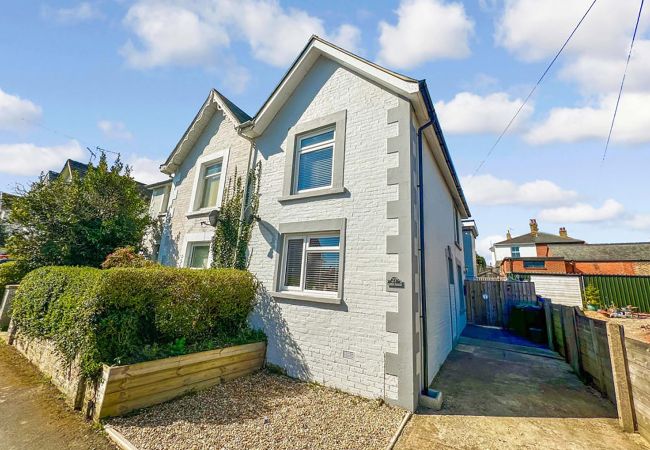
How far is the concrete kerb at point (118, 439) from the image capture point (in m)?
3.56

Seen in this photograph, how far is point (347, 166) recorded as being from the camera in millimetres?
6570

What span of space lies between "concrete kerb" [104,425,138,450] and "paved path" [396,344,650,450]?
3.69 meters

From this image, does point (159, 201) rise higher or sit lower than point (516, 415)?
higher

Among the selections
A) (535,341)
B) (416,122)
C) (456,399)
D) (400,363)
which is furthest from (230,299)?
(535,341)

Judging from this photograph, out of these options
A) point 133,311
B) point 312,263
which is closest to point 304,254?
point 312,263

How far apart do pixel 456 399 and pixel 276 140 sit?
8.09 meters

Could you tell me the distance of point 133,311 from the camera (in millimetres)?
5105

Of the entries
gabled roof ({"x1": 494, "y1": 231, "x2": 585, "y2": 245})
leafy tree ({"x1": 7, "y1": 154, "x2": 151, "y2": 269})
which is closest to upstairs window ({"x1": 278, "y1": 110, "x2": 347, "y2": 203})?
leafy tree ({"x1": 7, "y1": 154, "x2": 151, "y2": 269})

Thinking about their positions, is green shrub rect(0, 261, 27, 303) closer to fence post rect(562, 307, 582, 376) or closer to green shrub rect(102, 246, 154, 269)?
green shrub rect(102, 246, 154, 269)

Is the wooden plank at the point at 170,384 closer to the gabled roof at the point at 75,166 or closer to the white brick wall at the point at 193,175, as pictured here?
the white brick wall at the point at 193,175

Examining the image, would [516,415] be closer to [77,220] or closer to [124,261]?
[124,261]

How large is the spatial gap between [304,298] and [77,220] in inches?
411

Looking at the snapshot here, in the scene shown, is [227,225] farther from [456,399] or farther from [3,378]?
[456,399]

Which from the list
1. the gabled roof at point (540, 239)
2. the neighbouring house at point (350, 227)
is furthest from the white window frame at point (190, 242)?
the gabled roof at point (540, 239)
